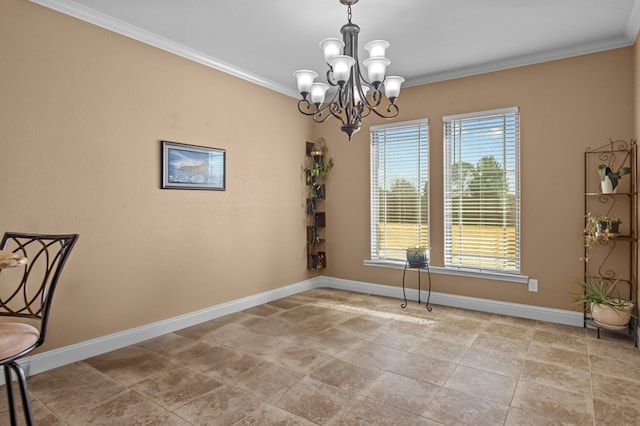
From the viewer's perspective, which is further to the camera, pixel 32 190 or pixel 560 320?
pixel 560 320

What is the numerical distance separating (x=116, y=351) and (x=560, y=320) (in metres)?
4.16

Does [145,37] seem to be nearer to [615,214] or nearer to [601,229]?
[601,229]

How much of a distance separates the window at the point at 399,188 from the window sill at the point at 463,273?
84 mm

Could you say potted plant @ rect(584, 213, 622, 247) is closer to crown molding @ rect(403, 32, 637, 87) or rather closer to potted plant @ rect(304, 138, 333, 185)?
crown molding @ rect(403, 32, 637, 87)

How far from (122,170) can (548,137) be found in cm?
407

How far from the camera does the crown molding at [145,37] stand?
2896 mm

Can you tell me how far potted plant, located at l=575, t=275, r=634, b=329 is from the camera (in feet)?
10.8

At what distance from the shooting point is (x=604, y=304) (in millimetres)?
3344

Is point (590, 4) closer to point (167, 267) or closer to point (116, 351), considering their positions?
point (167, 267)

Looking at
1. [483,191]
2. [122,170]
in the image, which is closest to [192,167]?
[122,170]

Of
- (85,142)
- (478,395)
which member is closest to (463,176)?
(478,395)

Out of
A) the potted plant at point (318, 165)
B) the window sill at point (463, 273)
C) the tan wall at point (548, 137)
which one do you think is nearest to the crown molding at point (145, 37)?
the potted plant at point (318, 165)

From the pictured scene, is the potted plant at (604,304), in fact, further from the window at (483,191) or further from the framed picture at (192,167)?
the framed picture at (192,167)

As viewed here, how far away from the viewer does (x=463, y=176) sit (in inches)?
173
